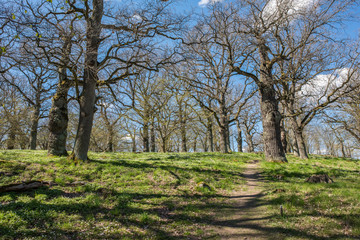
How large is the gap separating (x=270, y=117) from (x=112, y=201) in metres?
Result: 9.99

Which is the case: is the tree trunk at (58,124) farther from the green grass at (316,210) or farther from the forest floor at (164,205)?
the green grass at (316,210)

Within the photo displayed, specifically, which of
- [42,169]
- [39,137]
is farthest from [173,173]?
[39,137]

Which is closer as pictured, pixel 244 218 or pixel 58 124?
pixel 244 218

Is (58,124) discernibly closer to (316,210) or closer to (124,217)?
(124,217)

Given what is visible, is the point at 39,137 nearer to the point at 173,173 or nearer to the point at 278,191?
the point at 173,173

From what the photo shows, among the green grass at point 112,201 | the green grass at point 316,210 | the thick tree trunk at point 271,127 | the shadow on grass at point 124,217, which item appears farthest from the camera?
the thick tree trunk at point 271,127

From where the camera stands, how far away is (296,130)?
17.0 m

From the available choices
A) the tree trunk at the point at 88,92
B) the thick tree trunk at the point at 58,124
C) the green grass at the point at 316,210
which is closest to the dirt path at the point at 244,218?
the green grass at the point at 316,210

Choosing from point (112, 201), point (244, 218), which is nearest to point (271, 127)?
point (244, 218)

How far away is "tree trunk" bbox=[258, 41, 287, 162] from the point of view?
1173 centimetres

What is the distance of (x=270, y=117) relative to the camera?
11945mm

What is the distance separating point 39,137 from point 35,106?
15955 millimetres

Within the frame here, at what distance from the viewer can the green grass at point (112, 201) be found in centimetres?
459

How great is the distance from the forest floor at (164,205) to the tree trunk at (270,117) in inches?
118
